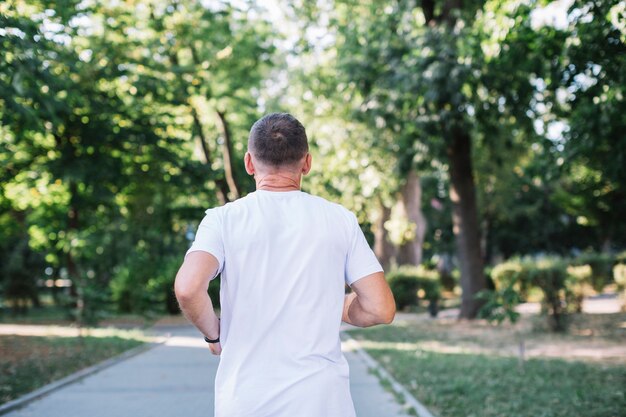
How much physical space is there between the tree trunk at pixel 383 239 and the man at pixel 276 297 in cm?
3039

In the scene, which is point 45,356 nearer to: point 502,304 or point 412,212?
point 502,304

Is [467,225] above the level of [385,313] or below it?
above

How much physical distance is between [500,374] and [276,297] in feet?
28.3

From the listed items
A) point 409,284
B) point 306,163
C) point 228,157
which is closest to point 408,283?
point 409,284

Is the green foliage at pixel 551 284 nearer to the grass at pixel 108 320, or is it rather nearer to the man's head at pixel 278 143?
the grass at pixel 108 320

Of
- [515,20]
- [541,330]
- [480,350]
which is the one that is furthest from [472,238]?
[515,20]

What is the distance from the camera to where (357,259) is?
273 cm

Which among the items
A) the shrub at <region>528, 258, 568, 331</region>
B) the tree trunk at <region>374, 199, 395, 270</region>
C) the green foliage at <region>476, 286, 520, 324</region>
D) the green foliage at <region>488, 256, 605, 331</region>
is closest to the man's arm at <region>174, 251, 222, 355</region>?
the green foliage at <region>476, 286, 520, 324</region>

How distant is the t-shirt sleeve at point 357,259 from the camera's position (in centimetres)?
273

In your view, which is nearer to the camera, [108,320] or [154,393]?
[154,393]

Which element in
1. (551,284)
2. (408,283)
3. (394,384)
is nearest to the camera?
(394,384)

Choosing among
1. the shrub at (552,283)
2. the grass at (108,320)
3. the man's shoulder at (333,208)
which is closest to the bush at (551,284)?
the shrub at (552,283)

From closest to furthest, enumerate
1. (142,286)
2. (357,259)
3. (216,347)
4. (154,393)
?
1. (357,259)
2. (216,347)
3. (154,393)
4. (142,286)

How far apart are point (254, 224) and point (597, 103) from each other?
9193 millimetres
